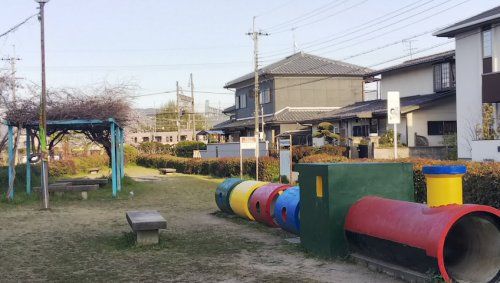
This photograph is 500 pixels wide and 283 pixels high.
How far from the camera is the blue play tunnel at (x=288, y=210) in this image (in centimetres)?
870

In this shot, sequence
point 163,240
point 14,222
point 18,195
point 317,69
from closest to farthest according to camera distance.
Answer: point 163,240
point 14,222
point 18,195
point 317,69

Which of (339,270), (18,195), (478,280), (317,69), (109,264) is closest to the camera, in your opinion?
(478,280)

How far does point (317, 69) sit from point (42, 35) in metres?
28.5

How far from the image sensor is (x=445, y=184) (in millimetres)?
5922

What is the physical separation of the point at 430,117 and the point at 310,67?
623 inches

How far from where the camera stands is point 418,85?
29453 millimetres

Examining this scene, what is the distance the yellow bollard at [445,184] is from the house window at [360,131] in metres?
23.6

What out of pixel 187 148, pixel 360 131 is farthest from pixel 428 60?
pixel 187 148

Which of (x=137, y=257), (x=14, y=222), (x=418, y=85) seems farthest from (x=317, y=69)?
(x=137, y=257)

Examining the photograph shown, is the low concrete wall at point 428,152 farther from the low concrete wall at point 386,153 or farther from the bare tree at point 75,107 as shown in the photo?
the bare tree at point 75,107

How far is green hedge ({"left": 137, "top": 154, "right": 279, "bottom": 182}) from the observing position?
73.5ft

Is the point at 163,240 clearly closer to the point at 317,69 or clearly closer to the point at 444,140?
the point at 444,140

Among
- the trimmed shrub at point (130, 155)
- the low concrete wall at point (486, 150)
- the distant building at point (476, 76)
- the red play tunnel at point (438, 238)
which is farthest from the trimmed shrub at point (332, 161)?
the distant building at point (476, 76)

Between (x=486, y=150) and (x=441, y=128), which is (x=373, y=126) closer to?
(x=441, y=128)
